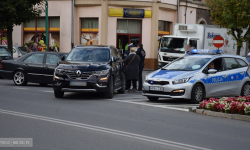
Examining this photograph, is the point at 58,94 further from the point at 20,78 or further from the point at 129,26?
the point at 129,26

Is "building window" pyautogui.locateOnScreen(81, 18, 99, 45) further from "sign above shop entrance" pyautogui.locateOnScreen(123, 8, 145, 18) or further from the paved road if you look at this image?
the paved road

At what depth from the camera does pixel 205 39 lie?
2767cm

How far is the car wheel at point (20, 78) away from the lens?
17.2 m

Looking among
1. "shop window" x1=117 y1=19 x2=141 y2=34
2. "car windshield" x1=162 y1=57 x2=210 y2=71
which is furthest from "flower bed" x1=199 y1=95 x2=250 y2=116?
"shop window" x1=117 y1=19 x2=141 y2=34

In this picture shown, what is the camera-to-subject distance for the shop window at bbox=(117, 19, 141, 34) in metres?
32.1

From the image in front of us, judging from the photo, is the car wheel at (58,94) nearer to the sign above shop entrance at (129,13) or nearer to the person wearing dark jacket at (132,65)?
the person wearing dark jacket at (132,65)

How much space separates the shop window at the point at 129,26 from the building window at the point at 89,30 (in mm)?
1775

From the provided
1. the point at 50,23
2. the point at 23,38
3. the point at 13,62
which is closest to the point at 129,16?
the point at 50,23

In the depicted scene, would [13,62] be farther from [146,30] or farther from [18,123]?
[146,30]

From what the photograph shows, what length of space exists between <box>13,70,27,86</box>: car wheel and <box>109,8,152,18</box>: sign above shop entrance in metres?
15.1

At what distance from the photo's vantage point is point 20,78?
1730 centimetres

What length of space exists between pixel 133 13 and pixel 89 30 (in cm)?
362

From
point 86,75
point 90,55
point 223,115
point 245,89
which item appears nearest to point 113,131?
point 223,115

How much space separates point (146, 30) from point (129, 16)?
171 cm
